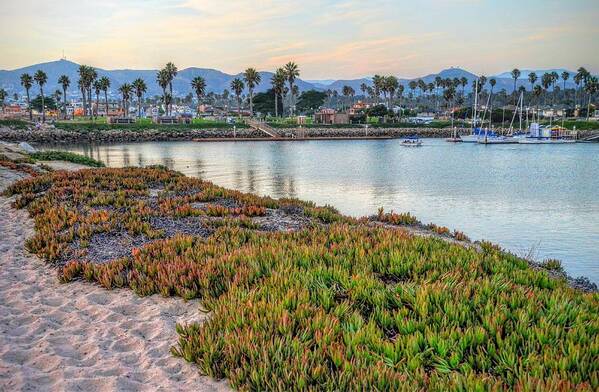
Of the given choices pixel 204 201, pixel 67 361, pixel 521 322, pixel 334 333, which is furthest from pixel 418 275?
pixel 204 201

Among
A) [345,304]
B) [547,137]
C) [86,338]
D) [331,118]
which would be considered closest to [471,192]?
[345,304]

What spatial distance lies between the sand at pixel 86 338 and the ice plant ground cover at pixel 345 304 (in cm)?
28

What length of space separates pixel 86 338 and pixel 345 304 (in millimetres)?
3815

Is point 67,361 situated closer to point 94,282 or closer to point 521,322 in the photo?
point 94,282

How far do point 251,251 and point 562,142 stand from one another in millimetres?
120186

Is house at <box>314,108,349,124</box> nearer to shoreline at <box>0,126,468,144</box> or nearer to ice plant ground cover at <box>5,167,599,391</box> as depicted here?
shoreline at <box>0,126,468,144</box>

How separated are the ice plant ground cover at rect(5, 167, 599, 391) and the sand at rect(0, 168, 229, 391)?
10.9 inches

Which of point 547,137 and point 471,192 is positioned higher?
point 547,137

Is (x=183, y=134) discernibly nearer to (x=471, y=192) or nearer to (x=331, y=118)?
(x=331, y=118)

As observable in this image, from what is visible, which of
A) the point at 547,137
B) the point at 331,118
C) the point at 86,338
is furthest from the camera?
the point at 331,118

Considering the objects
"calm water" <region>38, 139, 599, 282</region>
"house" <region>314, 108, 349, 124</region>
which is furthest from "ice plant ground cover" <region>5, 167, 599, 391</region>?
"house" <region>314, 108, 349, 124</region>

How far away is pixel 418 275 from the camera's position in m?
8.24

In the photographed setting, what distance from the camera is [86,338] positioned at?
6742 millimetres

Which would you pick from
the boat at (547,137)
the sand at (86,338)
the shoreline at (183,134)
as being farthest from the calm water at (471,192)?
the shoreline at (183,134)
